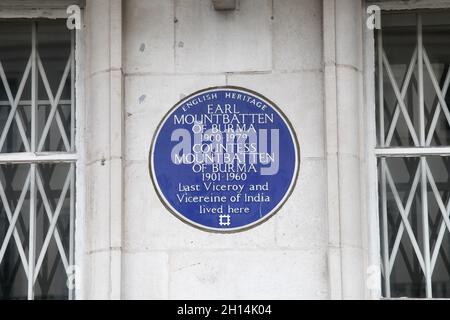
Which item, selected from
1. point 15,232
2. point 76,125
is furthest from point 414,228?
point 15,232

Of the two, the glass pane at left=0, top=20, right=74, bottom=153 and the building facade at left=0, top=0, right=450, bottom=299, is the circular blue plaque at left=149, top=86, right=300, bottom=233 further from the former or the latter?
the glass pane at left=0, top=20, right=74, bottom=153

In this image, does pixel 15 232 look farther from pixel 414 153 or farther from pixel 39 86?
pixel 414 153

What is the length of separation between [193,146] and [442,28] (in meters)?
2.43

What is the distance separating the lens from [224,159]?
535 inches

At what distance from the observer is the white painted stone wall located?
13320 mm

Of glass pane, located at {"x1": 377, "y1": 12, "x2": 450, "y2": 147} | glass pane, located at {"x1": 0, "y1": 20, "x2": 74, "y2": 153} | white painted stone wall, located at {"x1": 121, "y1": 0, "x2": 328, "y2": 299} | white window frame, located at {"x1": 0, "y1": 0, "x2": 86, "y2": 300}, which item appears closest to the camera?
white painted stone wall, located at {"x1": 121, "y1": 0, "x2": 328, "y2": 299}

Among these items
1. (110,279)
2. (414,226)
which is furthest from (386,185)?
(110,279)

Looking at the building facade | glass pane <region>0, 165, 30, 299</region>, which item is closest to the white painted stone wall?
the building facade

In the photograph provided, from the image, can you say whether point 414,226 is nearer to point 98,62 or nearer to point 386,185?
point 386,185

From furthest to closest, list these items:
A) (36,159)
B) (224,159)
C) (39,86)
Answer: (39,86) < (36,159) < (224,159)

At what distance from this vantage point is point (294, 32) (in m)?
13.8

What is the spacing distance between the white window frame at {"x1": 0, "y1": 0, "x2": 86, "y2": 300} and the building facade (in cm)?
1

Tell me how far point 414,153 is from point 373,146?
14.1 inches

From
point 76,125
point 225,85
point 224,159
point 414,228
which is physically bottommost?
point 414,228
